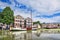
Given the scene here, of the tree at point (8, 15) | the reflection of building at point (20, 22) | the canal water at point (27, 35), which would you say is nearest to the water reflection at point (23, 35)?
the canal water at point (27, 35)

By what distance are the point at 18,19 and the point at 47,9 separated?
2.43ft

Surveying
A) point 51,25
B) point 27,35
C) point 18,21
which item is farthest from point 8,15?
point 51,25

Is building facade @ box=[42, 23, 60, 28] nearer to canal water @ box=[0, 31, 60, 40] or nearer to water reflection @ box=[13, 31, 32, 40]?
canal water @ box=[0, 31, 60, 40]

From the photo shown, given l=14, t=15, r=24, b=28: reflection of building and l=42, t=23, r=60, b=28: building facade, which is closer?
l=14, t=15, r=24, b=28: reflection of building

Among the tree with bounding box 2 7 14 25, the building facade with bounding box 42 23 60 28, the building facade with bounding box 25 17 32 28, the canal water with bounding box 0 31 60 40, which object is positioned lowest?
the canal water with bounding box 0 31 60 40

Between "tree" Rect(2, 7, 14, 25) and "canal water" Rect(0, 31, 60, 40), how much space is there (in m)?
0.27

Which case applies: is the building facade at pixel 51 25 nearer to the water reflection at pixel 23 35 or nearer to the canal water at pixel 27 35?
the canal water at pixel 27 35

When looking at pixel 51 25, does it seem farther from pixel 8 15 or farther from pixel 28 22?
pixel 8 15

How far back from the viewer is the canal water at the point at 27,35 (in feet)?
11.4

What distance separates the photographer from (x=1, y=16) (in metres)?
3.44

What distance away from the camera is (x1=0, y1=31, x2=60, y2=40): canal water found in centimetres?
349

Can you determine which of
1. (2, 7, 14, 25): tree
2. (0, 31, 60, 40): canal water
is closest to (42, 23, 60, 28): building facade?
(0, 31, 60, 40): canal water

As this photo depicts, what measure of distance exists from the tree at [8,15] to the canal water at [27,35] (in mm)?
265

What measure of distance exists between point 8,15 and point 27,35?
66cm
